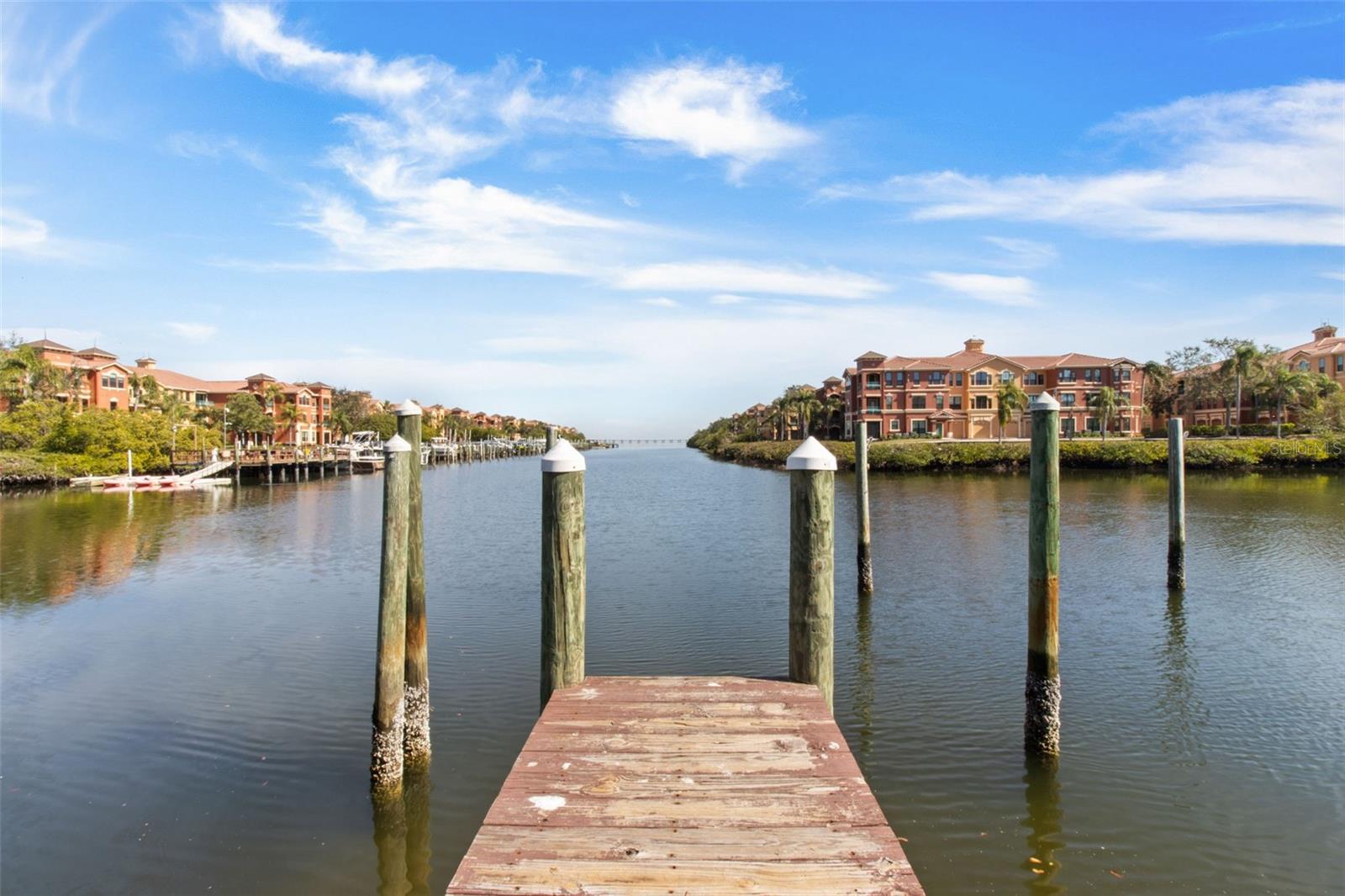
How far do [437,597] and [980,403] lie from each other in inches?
3352

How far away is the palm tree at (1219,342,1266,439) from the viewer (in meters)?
84.7

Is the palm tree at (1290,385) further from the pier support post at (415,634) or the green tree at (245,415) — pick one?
the green tree at (245,415)

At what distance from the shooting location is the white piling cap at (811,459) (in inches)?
290

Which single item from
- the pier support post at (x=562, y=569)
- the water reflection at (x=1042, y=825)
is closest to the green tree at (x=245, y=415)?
the pier support post at (x=562, y=569)

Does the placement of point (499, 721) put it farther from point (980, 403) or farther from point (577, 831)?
point (980, 403)

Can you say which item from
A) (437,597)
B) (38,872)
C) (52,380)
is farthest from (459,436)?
(38,872)

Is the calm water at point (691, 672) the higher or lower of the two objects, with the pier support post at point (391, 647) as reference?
lower

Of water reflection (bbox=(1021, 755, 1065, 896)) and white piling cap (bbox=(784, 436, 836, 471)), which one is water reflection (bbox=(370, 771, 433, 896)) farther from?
water reflection (bbox=(1021, 755, 1065, 896))

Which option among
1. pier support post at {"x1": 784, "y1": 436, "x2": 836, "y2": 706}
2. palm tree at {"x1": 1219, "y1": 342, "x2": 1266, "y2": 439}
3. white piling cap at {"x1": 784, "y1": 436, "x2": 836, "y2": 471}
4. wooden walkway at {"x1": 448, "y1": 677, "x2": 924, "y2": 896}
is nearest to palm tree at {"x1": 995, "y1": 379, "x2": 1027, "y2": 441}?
palm tree at {"x1": 1219, "y1": 342, "x2": 1266, "y2": 439}

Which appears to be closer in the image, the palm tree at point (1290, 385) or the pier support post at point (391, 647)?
Result: the pier support post at point (391, 647)

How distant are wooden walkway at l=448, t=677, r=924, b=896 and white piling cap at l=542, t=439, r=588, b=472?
2.21 meters

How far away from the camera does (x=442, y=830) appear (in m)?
8.16

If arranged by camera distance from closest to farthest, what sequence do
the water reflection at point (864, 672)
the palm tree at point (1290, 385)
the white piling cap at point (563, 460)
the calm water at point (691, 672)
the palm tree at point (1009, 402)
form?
the white piling cap at point (563, 460), the calm water at point (691, 672), the water reflection at point (864, 672), the palm tree at point (1290, 385), the palm tree at point (1009, 402)

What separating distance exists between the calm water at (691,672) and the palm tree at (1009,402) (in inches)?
2305
